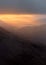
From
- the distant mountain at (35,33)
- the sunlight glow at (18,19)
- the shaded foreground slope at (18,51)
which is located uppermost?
the sunlight glow at (18,19)

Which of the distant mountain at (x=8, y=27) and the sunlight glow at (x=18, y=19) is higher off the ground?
the sunlight glow at (x=18, y=19)

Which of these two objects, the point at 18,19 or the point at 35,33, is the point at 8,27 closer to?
the point at 18,19

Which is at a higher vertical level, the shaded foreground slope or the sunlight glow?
the sunlight glow

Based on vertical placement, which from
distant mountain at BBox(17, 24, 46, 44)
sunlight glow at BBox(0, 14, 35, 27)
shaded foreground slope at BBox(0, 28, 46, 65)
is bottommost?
shaded foreground slope at BBox(0, 28, 46, 65)

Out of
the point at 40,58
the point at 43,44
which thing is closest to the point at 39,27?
the point at 43,44

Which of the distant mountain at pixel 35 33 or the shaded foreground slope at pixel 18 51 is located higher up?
the distant mountain at pixel 35 33
